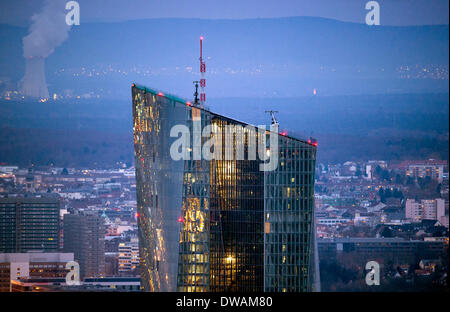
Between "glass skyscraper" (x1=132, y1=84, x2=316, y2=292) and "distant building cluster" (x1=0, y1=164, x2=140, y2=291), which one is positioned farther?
"distant building cluster" (x1=0, y1=164, x2=140, y2=291)

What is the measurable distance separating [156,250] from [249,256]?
6.72 metres

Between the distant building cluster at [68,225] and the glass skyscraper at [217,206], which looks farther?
the distant building cluster at [68,225]

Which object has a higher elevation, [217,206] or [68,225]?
[217,206]

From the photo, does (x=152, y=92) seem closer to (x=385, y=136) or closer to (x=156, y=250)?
(x=156, y=250)

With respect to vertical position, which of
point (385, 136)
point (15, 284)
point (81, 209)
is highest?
point (385, 136)

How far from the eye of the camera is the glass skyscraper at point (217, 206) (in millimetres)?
50812

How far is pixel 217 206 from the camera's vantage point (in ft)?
178

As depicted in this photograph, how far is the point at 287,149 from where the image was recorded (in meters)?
53.7

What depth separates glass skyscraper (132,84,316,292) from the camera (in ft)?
→ 167

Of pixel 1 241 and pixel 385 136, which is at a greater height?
pixel 385 136

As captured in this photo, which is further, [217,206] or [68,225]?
[68,225]

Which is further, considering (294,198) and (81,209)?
(81,209)
